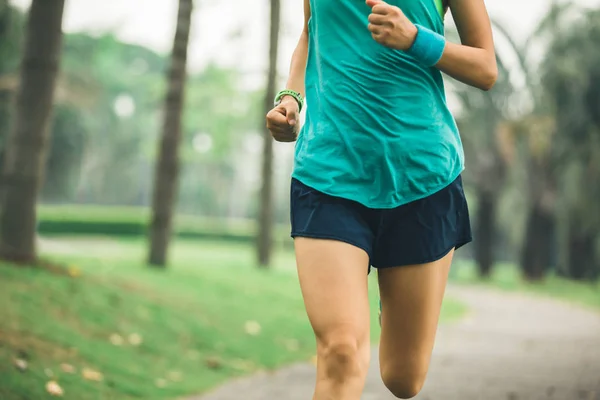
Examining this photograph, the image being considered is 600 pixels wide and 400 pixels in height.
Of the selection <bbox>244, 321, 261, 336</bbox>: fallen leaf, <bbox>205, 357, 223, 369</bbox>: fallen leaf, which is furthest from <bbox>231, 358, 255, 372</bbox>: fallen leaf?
<bbox>244, 321, 261, 336</bbox>: fallen leaf

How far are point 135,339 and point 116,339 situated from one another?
0.96 ft

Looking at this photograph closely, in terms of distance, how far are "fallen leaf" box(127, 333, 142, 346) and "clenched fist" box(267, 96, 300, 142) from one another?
15.8 ft

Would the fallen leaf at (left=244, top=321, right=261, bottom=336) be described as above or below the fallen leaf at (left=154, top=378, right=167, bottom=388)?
below

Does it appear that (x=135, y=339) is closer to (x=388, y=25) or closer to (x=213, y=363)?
(x=213, y=363)

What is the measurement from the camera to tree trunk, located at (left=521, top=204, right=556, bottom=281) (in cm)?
2761

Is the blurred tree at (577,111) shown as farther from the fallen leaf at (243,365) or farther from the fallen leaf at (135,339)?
the fallen leaf at (135,339)

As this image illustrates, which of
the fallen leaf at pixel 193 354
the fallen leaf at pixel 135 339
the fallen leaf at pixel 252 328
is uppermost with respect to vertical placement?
the fallen leaf at pixel 135 339

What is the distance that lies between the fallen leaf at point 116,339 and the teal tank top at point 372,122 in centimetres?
473

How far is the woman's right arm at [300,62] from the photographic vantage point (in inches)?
129

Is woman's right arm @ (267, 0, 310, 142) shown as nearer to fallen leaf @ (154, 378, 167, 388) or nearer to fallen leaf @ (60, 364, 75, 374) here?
fallen leaf @ (60, 364, 75, 374)

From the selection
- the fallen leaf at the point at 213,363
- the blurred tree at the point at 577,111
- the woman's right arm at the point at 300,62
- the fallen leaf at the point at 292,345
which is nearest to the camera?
the woman's right arm at the point at 300,62

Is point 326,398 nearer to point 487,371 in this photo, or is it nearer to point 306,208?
point 306,208

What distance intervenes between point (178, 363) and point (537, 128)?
64.3 ft

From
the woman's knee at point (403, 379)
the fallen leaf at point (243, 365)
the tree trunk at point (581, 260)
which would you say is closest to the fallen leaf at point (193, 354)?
the fallen leaf at point (243, 365)
